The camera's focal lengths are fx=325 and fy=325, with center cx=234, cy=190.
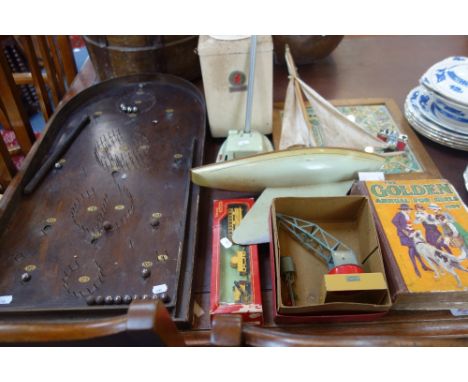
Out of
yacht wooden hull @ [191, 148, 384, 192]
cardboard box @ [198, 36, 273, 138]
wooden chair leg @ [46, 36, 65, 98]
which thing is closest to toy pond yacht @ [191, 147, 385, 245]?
yacht wooden hull @ [191, 148, 384, 192]

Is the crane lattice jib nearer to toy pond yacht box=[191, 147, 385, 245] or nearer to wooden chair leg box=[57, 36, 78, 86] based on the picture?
toy pond yacht box=[191, 147, 385, 245]

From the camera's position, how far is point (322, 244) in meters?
0.63

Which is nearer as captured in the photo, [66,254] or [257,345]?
[257,345]

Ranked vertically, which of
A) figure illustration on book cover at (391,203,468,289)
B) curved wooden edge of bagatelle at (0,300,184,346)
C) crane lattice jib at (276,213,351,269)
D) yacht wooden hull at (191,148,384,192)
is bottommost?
crane lattice jib at (276,213,351,269)

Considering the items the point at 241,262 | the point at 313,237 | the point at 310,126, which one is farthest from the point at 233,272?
the point at 310,126

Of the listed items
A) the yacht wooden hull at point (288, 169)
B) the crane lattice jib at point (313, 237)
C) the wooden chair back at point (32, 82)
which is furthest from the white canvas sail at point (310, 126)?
the wooden chair back at point (32, 82)

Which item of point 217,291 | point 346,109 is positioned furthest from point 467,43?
point 217,291

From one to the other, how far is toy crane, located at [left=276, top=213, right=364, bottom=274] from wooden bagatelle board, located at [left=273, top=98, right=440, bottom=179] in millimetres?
284

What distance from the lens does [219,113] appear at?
897 mm

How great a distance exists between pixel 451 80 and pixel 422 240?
465 mm

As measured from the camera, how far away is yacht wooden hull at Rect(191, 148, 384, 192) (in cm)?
68

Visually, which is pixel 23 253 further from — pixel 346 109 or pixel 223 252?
pixel 346 109

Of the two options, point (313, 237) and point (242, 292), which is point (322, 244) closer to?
point (313, 237)

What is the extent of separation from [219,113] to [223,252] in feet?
1.37
